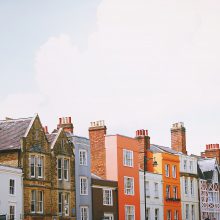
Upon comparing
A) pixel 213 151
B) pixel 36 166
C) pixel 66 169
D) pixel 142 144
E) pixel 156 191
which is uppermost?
pixel 142 144

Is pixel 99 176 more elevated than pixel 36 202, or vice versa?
pixel 99 176

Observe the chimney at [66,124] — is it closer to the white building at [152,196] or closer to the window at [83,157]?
the window at [83,157]

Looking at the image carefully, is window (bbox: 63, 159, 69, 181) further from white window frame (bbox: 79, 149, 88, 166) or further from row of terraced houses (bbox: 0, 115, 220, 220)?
white window frame (bbox: 79, 149, 88, 166)

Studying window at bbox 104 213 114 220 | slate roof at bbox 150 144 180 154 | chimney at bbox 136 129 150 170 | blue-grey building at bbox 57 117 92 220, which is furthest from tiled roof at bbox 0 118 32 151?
slate roof at bbox 150 144 180 154

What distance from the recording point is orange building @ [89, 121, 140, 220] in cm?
7119

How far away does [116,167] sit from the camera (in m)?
71.1

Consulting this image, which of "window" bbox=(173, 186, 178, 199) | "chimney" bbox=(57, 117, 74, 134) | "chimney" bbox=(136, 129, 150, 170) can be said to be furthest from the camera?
"window" bbox=(173, 186, 178, 199)

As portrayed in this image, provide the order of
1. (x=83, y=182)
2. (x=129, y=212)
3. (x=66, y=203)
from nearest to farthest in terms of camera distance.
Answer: (x=66, y=203) → (x=83, y=182) → (x=129, y=212)

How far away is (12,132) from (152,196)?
78.5 feet

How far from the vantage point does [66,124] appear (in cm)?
7000

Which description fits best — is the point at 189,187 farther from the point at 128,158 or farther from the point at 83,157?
the point at 83,157

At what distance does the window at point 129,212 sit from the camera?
71.8 metres

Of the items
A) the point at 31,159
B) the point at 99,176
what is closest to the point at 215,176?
the point at 99,176

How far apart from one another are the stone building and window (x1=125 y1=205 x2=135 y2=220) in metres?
13.0
